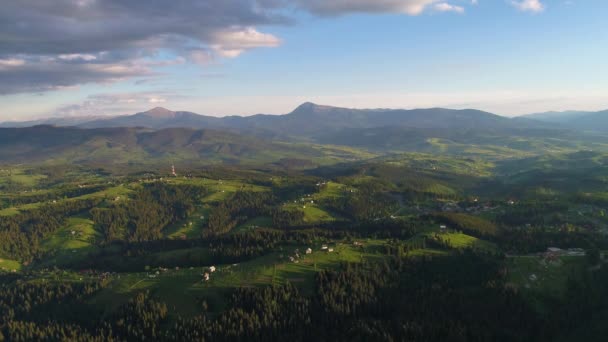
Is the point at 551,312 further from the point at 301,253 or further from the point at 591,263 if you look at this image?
the point at 301,253

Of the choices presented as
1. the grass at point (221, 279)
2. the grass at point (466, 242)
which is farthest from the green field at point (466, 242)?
the grass at point (221, 279)

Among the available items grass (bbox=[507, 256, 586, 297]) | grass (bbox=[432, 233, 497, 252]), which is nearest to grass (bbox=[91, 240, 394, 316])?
grass (bbox=[432, 233, 497, 252])

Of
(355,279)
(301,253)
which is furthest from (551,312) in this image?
(301,253)

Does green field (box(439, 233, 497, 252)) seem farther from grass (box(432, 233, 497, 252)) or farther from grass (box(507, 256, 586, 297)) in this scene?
grass (box(507, 256, 586, 297))

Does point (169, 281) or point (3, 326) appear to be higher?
point (169, 281)

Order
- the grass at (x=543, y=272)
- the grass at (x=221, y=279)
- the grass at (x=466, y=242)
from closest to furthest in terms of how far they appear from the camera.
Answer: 1. the grass at (x=543, y=272)
2. the grass at (x=221, y=279)
3. the grass at (x=466, y=242)

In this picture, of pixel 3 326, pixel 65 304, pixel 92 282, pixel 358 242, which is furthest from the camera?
pixel 358 242

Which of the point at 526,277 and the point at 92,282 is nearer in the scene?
the point at 526,277

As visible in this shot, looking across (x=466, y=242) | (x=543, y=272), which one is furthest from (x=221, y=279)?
(x=543, y=272)

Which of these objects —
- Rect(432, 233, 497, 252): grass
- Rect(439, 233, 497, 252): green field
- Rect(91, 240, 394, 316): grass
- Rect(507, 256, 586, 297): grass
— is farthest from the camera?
Rect(432, 233, 497, 252): grass

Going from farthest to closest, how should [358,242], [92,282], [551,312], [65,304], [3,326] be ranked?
[358,242] → [92,282] → [65,304] → [3,326] → [551,312]

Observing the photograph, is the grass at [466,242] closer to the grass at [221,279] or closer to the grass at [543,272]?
the grass at [543,272]
